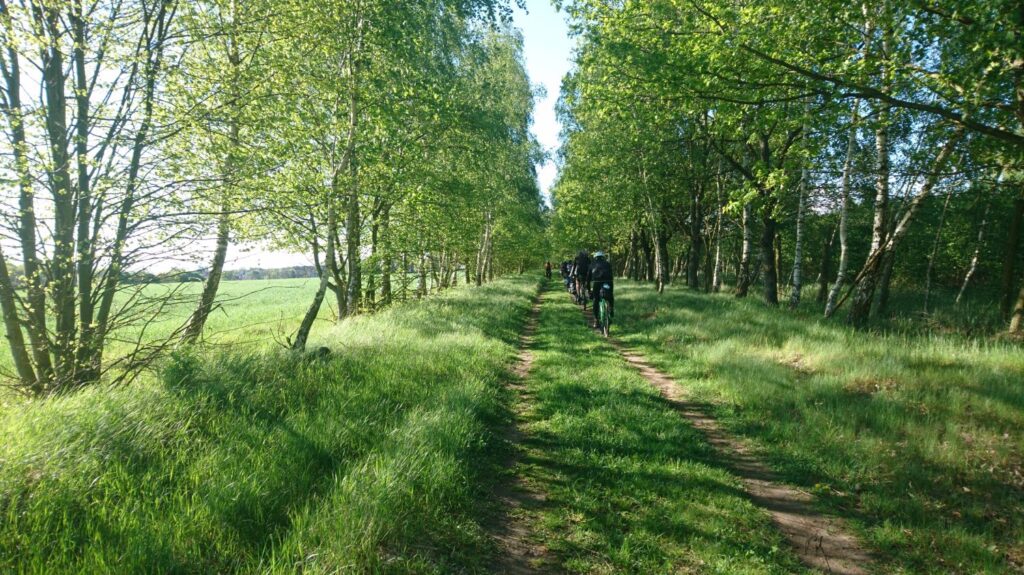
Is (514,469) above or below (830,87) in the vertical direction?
below

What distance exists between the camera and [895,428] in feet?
15.7

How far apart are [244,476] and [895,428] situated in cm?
678

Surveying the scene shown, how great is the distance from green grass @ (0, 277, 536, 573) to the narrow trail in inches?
97.6

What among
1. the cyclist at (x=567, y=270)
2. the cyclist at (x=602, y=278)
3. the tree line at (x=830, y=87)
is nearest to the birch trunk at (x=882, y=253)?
the tree line at (x=830, y=87)

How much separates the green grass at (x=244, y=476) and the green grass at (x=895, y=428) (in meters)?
3.40

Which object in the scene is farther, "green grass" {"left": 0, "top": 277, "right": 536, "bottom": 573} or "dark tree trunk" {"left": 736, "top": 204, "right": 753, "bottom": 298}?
"dark tree trunk" {"left": 736, "top": 204, "right": 753, "bottom": 298}

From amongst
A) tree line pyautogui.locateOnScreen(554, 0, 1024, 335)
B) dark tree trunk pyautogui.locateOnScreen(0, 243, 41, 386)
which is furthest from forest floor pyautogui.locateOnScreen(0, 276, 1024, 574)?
tree line pyautogui.locateOnScreen(554, 0, 1024, 335)

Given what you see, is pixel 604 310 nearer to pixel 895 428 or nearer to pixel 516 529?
pixel 895 428

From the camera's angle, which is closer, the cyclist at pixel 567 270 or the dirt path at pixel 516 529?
the dirt path at pixel 516 529

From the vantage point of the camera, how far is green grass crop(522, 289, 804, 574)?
116 inches

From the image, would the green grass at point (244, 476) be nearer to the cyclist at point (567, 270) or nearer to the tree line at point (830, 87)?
the tree line at point (830, 87)

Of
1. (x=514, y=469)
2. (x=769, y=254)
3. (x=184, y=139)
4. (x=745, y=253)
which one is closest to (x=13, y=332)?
(x=184, y=139)

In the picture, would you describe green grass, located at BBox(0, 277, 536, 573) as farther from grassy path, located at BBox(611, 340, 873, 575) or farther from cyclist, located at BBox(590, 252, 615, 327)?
cyclist, located at BBox(590, 252, 615, 327)

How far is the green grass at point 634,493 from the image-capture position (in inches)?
116
